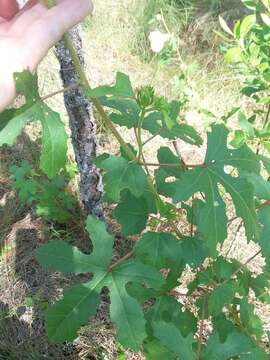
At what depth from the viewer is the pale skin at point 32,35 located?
58.8 inches

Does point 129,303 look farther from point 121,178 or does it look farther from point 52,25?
point 52,25

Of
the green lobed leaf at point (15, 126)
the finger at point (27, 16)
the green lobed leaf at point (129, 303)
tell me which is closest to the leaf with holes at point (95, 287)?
the green lobed leaf at point (129, 303)

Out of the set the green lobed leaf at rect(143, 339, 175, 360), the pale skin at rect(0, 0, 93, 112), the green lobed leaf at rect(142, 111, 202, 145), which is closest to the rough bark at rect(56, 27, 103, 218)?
the pale skin at rect(0, 0, 93, 112)

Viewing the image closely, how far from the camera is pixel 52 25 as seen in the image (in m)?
1.52

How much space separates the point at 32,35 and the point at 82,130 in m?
0.90

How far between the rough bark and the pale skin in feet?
1.75

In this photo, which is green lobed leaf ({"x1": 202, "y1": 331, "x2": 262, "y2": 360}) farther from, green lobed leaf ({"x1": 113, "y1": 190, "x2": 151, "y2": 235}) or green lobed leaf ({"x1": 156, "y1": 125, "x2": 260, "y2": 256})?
green lobed leaf ({"x1": 113, "y1": 190, "x2": 151, "y2": 235})

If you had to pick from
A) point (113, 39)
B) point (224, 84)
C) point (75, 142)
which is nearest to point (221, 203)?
point (75, 142)

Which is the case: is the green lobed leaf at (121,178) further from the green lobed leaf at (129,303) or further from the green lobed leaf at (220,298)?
the green lobed leaf at (220,298)

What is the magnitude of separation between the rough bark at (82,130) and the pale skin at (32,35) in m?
0.53

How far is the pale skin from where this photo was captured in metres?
1.49

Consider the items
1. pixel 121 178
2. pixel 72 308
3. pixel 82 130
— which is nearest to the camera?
pixel 121 178

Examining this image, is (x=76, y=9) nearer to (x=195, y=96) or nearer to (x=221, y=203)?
(x=221, y=203)

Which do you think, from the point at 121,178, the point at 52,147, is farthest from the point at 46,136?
the point at 121,178
